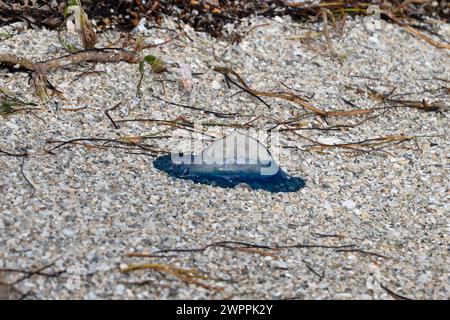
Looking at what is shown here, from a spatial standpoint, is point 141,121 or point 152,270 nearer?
point 152,270

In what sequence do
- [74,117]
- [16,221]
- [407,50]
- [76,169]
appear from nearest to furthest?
[16,221]
[76,169]
[74,117]
[407,50]

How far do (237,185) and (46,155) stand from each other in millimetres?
631

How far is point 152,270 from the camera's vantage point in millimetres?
2188

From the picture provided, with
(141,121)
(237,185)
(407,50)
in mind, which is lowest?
(237,185)

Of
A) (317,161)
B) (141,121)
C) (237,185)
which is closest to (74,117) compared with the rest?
(141,121)

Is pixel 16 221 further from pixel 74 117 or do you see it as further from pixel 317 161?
pixel 317 161
